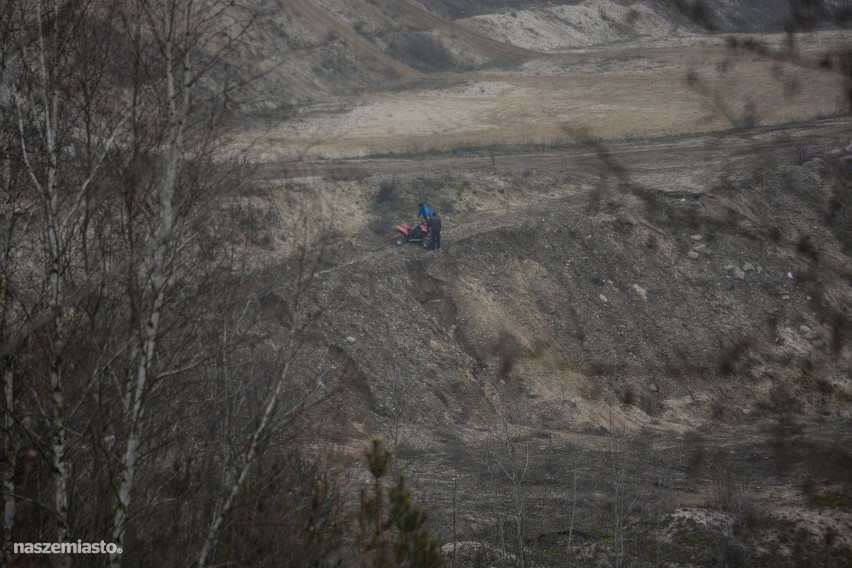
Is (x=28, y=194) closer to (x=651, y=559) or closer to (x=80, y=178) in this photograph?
(x=80, y=178)

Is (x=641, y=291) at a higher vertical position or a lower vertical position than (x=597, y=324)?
higher

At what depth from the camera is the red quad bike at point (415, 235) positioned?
918 inches

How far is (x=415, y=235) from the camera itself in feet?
77.2

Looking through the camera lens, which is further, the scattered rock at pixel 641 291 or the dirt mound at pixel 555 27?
the dirt mound at pixel 555 27

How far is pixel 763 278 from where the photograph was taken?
955 inches

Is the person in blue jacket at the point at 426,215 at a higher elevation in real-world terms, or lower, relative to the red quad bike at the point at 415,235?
higher

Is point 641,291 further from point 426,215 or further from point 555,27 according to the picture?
point 555,27

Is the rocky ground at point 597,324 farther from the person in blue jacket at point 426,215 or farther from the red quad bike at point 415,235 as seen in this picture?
the person in blue jacket at point 426,215

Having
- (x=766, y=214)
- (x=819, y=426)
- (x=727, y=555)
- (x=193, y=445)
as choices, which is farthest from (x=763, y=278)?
(x=193, y=445)

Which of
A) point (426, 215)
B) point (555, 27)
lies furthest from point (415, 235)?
point (555, 27)

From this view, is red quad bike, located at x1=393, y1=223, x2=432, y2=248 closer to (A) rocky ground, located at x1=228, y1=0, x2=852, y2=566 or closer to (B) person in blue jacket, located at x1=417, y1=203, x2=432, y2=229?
(B) person in blue jacket, located at x1=417, y1=203, x2=432, y2=229

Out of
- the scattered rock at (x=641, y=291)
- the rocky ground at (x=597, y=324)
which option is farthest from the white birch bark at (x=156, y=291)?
the scattered rock at (x=641, y=291)

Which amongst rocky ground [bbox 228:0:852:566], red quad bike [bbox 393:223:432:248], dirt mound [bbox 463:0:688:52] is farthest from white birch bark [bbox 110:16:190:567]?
dirt mound [bbox 463:0:688:52]

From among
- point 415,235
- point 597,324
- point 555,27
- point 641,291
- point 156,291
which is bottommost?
point 597,324
